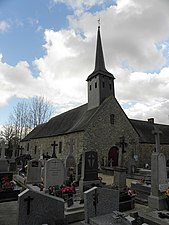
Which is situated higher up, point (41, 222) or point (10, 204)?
point (41, 222)

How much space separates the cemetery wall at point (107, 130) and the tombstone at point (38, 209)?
14.3 metres

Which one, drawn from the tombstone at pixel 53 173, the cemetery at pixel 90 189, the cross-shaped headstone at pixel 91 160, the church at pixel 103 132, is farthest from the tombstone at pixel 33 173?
the church at pixel 103 132

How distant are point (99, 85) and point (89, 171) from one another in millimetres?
14917

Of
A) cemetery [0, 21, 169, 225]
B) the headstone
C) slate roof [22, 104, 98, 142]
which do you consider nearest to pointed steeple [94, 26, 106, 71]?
Answer: slate roof [22, 104, 98, 142]

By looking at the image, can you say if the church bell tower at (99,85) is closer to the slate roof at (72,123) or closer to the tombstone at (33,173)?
the slate roof at (72,123)

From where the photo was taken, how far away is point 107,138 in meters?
20.0

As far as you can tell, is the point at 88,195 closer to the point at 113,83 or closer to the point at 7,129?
the point at 113,83

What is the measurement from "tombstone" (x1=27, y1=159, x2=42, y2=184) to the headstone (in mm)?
3100

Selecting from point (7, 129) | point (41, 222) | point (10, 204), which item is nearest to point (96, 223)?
point (41, 222)

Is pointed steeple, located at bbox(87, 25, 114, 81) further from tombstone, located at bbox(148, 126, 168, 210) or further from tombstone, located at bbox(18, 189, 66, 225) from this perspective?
tombstone, located at bbox(18, 189, 66, 225)

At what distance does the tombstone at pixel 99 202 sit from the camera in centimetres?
413

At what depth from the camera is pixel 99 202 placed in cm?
428

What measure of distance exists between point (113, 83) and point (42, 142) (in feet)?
43.1

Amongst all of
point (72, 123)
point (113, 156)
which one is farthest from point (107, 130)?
point (72, 123)
